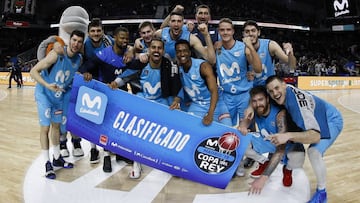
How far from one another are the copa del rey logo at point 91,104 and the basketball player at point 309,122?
1.55 m

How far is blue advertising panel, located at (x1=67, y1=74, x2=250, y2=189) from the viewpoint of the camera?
304 cm

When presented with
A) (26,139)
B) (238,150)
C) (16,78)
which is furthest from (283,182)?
(16,78)

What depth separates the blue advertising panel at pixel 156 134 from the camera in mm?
3041

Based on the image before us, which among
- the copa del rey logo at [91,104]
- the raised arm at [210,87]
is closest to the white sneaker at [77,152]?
the copa del rey logo at [91,104]

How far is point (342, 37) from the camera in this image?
26.5 m

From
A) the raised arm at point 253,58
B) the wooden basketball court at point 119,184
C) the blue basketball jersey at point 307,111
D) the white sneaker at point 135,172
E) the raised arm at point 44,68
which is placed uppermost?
the raised arm at point 253,58

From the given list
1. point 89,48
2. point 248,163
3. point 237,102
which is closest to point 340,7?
point 248,163

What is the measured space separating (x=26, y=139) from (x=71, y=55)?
89.3 inches

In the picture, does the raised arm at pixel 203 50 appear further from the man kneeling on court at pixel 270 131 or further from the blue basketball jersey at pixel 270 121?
the blue basketball jersey at pixel 270 121

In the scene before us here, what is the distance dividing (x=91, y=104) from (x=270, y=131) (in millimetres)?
1708

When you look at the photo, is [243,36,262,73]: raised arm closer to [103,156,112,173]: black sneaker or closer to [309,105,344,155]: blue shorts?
[309,105,344,155]: blue shorts

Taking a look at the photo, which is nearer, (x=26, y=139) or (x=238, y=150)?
(x=238, y=150)

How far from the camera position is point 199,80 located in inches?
128

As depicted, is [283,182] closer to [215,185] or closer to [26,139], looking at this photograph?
[215,185]
